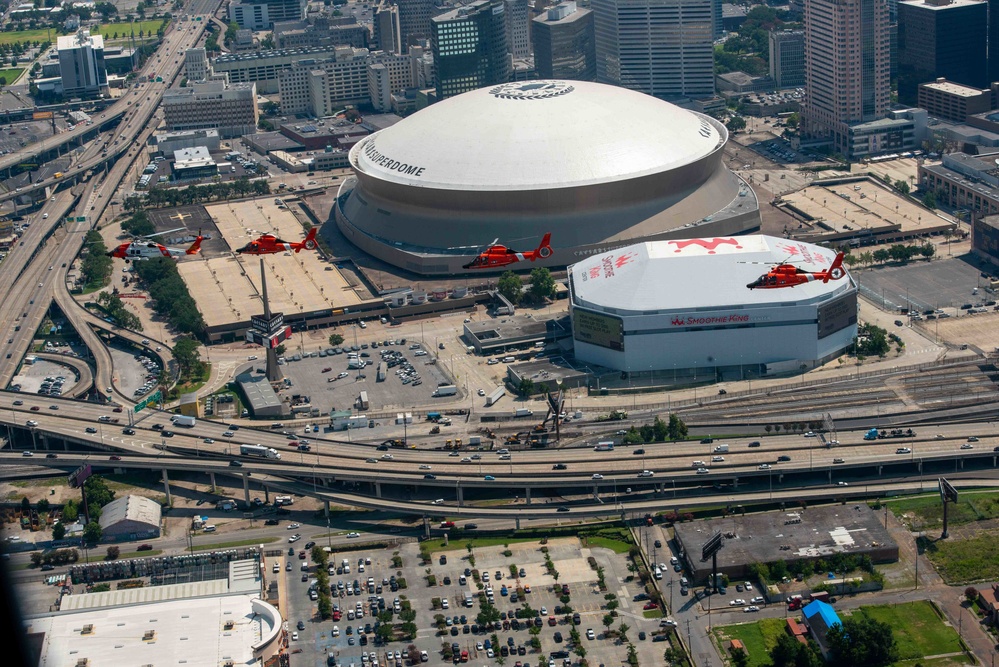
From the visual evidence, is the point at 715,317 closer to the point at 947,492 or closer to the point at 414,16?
the point at 947,492

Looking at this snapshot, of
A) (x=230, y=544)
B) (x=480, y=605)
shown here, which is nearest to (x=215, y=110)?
(x=230, y=544)

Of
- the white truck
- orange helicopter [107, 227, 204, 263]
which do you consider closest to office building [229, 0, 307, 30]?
orange helicopter [107, 227, 204, 263]

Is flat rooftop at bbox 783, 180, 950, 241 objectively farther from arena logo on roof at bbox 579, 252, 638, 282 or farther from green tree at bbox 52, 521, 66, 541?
green tree at bbox 52, 521, 66, 541

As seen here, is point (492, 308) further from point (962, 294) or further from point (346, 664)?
point (346, 664)

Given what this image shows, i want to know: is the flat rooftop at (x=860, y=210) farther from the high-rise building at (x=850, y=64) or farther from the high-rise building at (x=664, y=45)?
the high-rise building at (x=664, y=45)

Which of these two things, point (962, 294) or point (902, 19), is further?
point (902, 19)

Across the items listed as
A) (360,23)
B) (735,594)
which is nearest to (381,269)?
(735,594)
